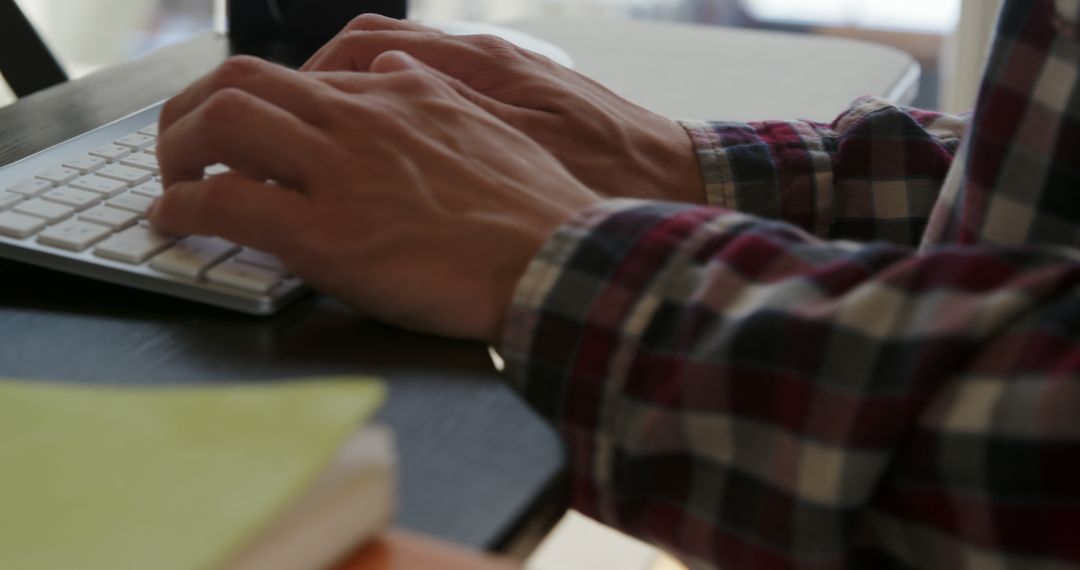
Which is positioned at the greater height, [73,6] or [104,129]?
[104,129]

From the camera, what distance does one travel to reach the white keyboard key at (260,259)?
0.48 m

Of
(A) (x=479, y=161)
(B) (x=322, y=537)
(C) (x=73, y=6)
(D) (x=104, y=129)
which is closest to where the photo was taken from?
(B) (x=322, y=537)

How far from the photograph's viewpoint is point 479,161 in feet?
1.69

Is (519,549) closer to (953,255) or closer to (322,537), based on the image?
(322,537)

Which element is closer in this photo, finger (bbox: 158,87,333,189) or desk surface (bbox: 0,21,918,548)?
desk surface (bbox: 0,21,918,548)

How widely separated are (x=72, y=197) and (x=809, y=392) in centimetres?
35

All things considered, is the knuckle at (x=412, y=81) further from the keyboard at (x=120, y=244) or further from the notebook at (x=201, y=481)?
the notebook at (x=201, y=481)

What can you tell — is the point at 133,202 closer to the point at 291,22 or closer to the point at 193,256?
the point at 193,256

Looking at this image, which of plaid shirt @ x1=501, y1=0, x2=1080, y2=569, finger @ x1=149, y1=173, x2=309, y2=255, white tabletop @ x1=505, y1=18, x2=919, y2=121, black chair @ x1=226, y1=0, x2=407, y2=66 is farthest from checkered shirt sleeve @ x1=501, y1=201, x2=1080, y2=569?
black chair @ x1=226, y1=0, x2=407, y2=66

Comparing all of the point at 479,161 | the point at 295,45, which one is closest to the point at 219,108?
the point at 479,161

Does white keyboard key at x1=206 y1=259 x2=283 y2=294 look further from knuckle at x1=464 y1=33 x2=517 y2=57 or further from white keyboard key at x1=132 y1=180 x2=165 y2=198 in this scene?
knuckle at x1=464 y1=33 x2=517 y2=57

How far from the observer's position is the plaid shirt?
1.24 feet

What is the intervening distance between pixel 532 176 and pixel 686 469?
0.16m

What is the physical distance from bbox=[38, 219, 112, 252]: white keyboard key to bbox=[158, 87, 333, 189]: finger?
0.18ft
